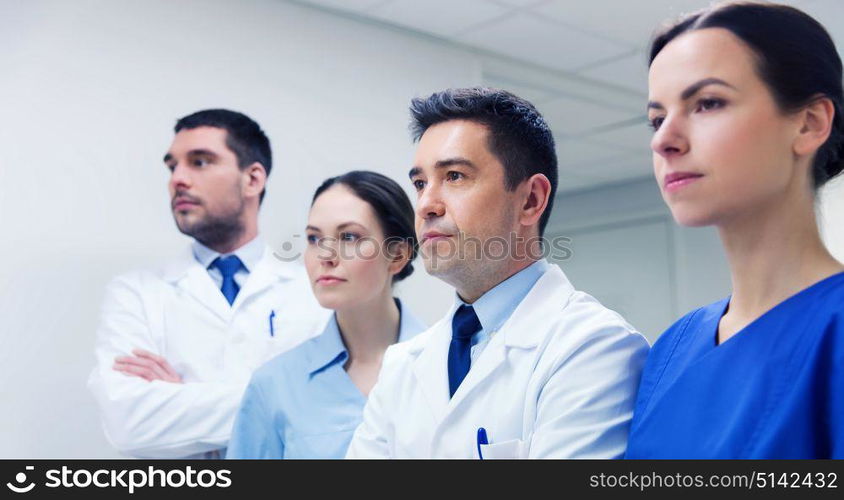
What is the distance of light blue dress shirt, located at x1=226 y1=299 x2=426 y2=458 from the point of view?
1779mm

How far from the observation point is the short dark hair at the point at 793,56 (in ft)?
3.17

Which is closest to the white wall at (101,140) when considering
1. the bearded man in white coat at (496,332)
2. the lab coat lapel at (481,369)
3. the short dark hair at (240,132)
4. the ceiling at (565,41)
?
the short dark hair at (240,132)

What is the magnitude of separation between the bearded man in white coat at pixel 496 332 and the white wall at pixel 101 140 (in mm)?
1279

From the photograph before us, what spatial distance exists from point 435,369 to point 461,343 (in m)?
0.07

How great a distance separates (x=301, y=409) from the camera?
181 centimetres

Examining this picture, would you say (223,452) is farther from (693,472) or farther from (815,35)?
(815,35)

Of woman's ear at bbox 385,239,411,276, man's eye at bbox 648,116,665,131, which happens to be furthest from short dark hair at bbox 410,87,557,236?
woman's ear at bbox 385,239,411,276

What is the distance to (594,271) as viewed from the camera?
6.21 metres

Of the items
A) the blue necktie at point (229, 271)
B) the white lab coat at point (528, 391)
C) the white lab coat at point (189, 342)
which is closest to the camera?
the white lab coat at point (528, 391)

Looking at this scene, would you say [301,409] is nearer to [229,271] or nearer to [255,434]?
[255,434]

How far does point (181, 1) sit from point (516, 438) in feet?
6.95

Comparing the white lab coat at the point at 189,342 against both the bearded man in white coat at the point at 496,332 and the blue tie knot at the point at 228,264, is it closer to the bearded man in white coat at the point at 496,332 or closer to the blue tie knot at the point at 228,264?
the blue tie knot at the point at 228,264

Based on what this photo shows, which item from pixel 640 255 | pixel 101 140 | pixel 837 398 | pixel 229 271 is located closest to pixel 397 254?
pixel 229 271

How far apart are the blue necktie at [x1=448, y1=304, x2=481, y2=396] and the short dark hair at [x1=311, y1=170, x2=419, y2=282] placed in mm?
674
